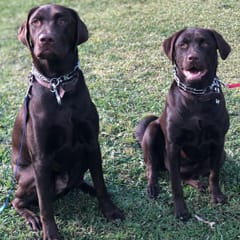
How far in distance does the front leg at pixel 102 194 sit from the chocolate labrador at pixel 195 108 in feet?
1.52

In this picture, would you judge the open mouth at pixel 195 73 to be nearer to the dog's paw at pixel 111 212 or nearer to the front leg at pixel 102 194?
the front leg at pixel 102 194

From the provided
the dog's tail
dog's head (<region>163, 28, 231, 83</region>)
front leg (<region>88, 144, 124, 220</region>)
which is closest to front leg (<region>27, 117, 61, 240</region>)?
front leg (<region>88, 144, 124, 220</region>)

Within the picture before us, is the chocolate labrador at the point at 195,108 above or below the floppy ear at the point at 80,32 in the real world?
below

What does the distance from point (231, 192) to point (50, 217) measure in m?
1.46

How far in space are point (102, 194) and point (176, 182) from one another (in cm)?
56

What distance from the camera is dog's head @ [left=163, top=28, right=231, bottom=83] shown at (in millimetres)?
3826

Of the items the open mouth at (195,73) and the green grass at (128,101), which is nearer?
the open mouth at (195,73)

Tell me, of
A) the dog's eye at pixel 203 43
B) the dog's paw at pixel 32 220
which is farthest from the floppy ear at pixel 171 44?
the dog's paw at pixel 32 220


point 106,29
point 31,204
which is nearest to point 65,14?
point 31,204

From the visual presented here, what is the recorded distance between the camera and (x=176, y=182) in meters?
4.06

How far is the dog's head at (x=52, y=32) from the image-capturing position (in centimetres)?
348

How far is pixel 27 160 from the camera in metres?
4.10

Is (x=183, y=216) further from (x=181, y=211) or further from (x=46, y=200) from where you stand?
(x=46, y=200)

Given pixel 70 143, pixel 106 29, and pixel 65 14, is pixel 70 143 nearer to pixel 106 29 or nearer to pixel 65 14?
pixel 65 14
